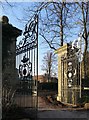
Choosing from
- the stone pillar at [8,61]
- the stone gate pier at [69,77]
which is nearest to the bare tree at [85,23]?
the stone gate pier at [69,77]

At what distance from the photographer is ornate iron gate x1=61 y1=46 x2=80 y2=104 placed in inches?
404

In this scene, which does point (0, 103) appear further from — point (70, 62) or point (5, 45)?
point (70, 62)

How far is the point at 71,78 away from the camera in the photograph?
34.2 ft

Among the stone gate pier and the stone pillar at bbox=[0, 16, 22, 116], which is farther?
the stone gate pier

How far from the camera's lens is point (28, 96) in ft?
21.7

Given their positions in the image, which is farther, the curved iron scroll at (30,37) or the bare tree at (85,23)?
the bare tree at (85,23)

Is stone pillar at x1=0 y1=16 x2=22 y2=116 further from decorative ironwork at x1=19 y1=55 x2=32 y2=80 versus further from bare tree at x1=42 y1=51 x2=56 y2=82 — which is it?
bare tree at x1=42 y1=51 x2=56 y2=82

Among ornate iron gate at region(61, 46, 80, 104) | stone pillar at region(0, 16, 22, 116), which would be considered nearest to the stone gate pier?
ornate iron gate at region(61, 46, 80, 104)

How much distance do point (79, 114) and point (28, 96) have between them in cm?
201

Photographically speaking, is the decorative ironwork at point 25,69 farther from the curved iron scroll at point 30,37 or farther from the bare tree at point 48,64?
the bare tree at point 48,64

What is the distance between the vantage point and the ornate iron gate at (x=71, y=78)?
10250mm

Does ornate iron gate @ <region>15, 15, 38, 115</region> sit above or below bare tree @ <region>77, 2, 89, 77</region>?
below

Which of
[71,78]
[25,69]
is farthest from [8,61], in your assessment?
[71,78]

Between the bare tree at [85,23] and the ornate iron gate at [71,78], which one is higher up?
the bare tree at [85,23]
